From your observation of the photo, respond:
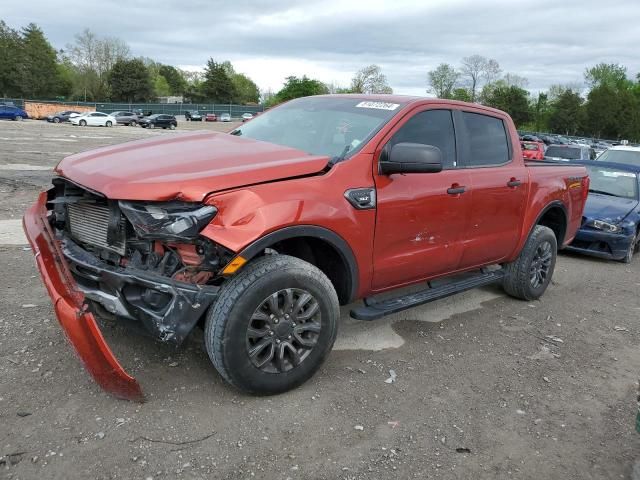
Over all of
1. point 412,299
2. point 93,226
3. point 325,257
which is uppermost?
point 93,226

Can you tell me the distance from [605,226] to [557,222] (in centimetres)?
254

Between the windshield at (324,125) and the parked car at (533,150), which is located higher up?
the windshield at (324,125)

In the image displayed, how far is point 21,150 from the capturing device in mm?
16922

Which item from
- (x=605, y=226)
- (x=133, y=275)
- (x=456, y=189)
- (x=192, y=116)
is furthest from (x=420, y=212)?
(x=192, y=116)

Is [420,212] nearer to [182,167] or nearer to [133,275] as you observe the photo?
[182,167]

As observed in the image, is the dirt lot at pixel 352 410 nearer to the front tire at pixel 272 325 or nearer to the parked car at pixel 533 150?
the front tire at pixel 272 325

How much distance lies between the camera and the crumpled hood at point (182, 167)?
2953mm

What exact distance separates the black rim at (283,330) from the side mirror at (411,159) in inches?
41.4

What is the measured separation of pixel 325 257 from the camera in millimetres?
3768

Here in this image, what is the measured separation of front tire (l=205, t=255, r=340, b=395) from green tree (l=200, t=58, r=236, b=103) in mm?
92738

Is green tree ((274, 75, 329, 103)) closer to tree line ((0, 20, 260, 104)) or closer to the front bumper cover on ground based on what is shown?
tree line ((0, 20, 260, 104))

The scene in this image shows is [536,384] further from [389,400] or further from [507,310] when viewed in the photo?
[507,310]

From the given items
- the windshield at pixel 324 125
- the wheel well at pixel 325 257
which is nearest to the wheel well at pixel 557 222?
the windshield at pixel 324 125

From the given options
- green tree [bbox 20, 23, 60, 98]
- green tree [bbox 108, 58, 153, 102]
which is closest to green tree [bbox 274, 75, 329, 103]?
green tree [bbox 108, 58, 153, 102]
